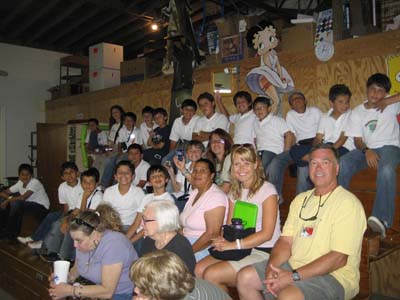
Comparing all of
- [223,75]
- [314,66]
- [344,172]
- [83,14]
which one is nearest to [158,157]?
[223,75]

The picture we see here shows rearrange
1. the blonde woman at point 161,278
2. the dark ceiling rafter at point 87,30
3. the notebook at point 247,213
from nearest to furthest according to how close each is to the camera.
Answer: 1. the blonde woman at point 161,278
2. the notebook at point 247,213
3. the dark ceiling rafter at point 87,30

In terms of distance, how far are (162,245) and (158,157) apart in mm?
2838

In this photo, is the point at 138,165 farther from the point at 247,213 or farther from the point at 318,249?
the point at 318,249

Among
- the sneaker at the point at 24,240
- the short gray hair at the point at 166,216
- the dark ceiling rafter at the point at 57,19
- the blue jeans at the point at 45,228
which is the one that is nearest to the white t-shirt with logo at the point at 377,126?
the short gray hair at the point at 166,216

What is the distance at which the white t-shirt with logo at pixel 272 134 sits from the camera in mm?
3775

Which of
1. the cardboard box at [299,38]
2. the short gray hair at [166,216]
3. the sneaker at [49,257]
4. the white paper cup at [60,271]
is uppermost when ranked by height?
the cardboard box at [299,38]

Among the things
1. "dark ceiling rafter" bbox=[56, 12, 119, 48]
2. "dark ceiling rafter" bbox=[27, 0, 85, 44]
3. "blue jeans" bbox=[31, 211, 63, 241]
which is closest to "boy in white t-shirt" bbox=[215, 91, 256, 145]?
"blue jeans" bbox=[31, 211, 63, 241]

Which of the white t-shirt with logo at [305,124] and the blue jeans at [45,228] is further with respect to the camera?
the blue jeans at [45,228]

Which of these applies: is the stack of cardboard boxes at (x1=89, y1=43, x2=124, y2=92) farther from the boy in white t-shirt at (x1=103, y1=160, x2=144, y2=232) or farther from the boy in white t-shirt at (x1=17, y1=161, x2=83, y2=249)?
the boy in white t-shirt at (x1=103, y1=160, x2=144, y2=232)

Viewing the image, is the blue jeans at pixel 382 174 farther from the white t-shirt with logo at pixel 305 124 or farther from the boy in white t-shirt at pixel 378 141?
the white t-shirt with logo at pixel 305 124

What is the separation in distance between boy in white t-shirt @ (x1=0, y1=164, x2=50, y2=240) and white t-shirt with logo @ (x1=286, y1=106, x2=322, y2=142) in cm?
332

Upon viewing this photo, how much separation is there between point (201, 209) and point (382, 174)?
4.43 feet

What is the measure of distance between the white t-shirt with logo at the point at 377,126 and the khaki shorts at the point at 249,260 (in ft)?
4.71

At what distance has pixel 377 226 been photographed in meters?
2.70
